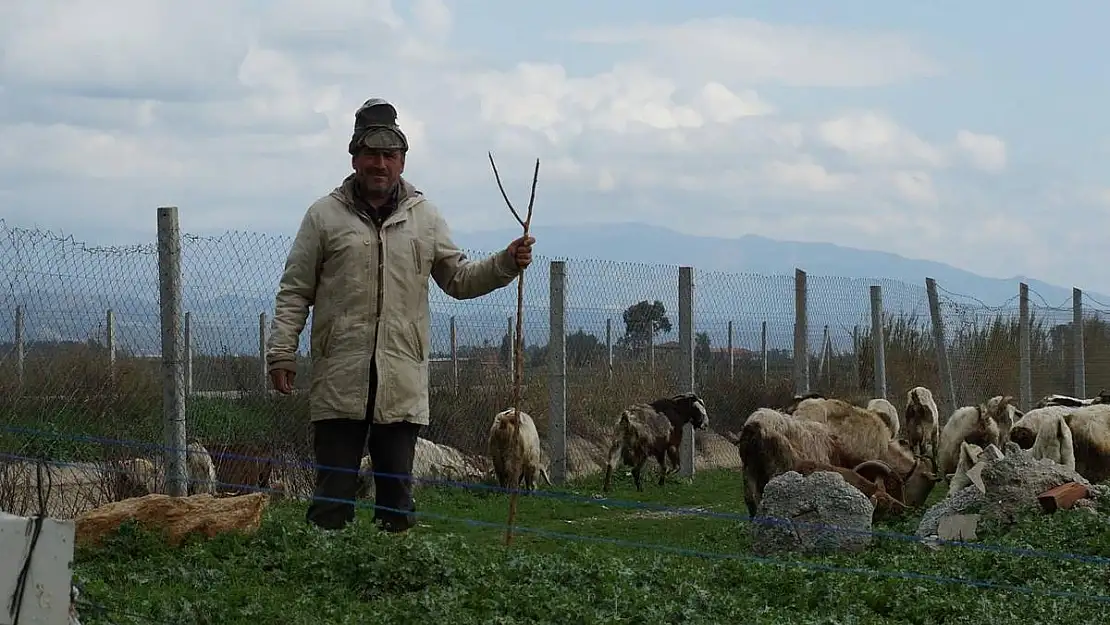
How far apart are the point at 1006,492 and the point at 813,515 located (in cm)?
134

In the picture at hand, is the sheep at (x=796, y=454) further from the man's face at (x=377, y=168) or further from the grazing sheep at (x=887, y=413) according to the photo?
the man's face at (x=377, y=168)

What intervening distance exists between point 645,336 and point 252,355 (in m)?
6.12

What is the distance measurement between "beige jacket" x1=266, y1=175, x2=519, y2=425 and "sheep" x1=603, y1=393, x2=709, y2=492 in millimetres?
7515

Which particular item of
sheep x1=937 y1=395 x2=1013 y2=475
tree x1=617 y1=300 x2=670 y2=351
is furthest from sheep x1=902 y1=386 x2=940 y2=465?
tree x1=617 y1=300 x2=670 y2=351

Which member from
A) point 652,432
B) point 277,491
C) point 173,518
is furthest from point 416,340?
point 652,432

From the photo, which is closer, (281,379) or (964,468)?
(281,379)

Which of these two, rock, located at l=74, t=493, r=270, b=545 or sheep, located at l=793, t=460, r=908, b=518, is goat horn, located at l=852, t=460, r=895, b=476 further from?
rock, located at l=74, t=493, r=270, b=545

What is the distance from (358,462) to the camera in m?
6.95

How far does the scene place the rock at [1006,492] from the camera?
361 inches

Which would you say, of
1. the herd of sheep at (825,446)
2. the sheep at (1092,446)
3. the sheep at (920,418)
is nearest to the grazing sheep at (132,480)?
the herd of sheep at (825,446)

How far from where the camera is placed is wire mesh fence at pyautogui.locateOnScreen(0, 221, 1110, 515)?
30.4ft

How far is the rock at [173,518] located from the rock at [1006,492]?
4.40m

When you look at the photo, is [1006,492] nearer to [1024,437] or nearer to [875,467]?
[875,467]

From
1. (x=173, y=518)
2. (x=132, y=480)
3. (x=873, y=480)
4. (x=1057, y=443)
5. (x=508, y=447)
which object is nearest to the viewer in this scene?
(x=173, y=518)
